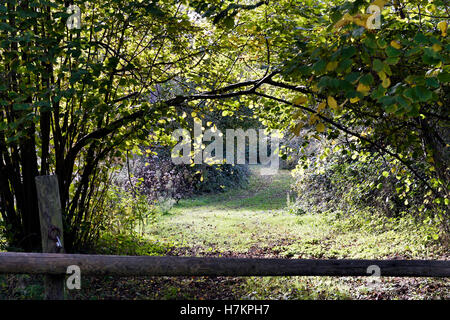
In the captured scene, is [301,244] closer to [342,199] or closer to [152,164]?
[342,199]

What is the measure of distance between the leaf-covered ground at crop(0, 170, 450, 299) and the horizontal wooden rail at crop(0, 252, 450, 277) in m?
1.66

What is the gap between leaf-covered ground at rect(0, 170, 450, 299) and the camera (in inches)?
187

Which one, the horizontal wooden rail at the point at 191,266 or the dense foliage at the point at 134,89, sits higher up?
the dense foliage at the point at 134,89

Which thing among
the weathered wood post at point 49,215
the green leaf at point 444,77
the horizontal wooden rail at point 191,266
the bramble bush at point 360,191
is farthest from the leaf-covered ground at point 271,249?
the green leaf at point 444,77


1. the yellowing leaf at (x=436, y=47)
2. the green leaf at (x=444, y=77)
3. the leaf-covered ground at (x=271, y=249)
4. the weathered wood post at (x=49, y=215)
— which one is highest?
the yellowing leaf at (x=436, y=47)

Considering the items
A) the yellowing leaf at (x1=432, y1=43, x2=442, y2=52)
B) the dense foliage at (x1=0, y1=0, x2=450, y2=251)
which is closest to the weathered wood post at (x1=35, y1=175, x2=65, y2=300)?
the dense foliage at (x1=0, y1=0, x2=450, y2=251)

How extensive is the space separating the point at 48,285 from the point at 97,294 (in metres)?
2.00

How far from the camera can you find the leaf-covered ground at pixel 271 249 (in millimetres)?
4738

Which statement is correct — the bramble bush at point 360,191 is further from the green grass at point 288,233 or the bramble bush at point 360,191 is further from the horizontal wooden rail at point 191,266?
the horizontal wooden rail at point 191,266

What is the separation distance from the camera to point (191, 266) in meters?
2.49

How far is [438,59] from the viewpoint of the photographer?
1932mm

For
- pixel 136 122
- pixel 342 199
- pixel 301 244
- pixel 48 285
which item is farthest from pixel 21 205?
pixel 342 199

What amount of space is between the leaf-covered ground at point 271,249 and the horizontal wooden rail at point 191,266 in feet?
5.44

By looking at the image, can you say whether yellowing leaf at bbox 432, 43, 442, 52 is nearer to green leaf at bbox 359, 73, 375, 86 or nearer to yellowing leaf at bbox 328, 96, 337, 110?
green leaf at bbox 359, 73, 375, 86
